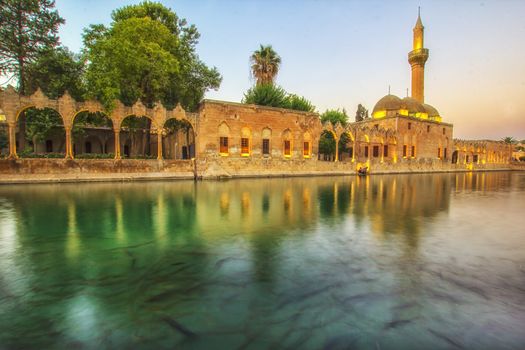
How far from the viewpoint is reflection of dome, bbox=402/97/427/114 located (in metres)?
39.2

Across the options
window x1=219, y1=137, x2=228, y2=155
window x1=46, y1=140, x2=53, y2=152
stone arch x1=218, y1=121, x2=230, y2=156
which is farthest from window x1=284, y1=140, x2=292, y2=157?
window x1=46, y1=140, x2=53, y2=152

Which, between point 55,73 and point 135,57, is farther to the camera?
point 55,73

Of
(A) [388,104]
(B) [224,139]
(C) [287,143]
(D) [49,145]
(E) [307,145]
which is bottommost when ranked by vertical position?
(E) [307,145]

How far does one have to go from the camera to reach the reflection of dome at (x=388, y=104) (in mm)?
38656

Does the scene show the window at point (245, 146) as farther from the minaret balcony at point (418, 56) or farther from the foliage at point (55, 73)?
the minaret balcony at point (418, 56)

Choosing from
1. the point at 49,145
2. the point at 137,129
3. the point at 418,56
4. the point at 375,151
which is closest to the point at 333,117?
the point at 375,151

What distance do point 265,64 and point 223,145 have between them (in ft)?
43.3

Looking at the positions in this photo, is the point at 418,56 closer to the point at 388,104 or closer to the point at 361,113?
the point at 388,104

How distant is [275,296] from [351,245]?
254 cm

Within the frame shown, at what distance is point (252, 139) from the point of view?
24375 mm

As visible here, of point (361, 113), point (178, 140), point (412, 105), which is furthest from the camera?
point (361, 113)

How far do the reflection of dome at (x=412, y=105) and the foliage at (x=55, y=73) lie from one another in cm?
3793

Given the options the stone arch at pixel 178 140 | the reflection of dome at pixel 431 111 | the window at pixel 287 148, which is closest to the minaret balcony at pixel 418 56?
the reflection of dome at pixel 431 111

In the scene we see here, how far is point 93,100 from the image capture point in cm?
1862
